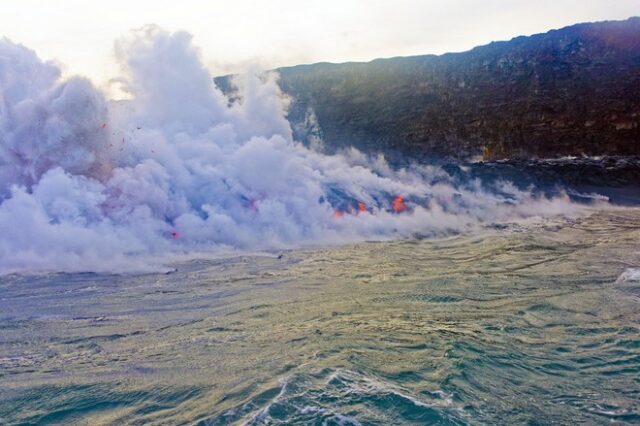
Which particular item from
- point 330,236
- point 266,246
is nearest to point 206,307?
point 266,246

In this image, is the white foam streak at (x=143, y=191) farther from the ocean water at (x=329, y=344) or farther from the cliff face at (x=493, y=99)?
the cliff face at (x=493, y=99)

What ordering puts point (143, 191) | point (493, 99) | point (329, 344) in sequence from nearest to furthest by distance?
point (329, 344), point (143, 191), point (493, 99)

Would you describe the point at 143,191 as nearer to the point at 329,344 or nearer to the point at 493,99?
the point at 329,344

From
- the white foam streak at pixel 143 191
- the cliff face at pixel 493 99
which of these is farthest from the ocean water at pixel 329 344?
the cliff face at pixel 493 99

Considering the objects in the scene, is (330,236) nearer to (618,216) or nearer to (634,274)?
(634,274)

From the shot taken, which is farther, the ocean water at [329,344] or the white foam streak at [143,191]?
the white foam streak at [143,191]

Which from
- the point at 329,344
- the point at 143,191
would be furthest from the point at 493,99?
the point at 329,344
